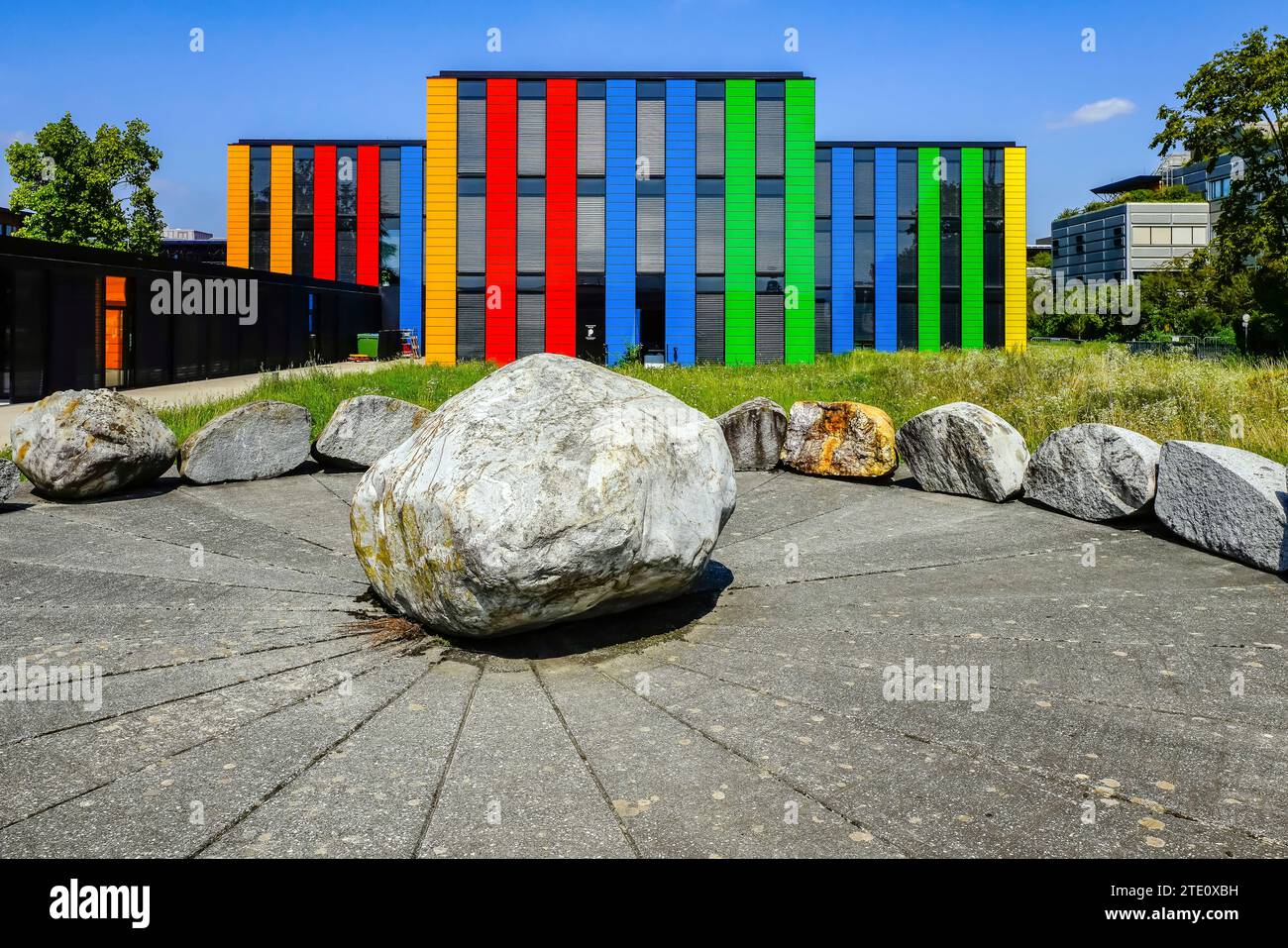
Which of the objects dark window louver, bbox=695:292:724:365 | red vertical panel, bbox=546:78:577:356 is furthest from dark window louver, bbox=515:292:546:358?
dark window louver, bbox=695:292:724:365

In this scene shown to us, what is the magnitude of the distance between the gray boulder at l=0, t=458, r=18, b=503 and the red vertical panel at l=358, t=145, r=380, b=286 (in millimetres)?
33072

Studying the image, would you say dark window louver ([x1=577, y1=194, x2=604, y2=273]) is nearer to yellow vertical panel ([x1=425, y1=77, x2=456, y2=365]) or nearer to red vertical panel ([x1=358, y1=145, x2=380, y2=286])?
yellow vertical panel ([x1=425, y1=77, x2=456, y2=365])

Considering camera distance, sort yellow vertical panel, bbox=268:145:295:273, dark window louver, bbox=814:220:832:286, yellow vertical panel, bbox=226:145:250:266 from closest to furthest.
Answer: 1. dark window louver, bbox=814:220:832:286
2. yellow vertical panel, bbox=226:145:250:266
3. yellow vertical panel, bbox=268:145:295:273

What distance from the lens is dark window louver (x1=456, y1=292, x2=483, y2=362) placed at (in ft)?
114

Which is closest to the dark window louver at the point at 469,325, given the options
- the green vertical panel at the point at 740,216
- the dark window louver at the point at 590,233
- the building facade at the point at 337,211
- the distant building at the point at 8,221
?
the dark window louver at the point at 590,233

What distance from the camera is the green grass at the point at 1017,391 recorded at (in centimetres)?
1140

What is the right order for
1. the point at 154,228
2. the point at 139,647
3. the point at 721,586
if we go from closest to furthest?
the point at 139,647 → the point at 721,586 → the point at 154,228

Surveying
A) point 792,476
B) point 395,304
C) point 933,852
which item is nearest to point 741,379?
point 792,476

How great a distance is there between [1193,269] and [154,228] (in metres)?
38.9

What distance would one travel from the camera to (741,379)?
19609mm

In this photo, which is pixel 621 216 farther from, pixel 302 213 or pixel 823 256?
pixel 302 213
